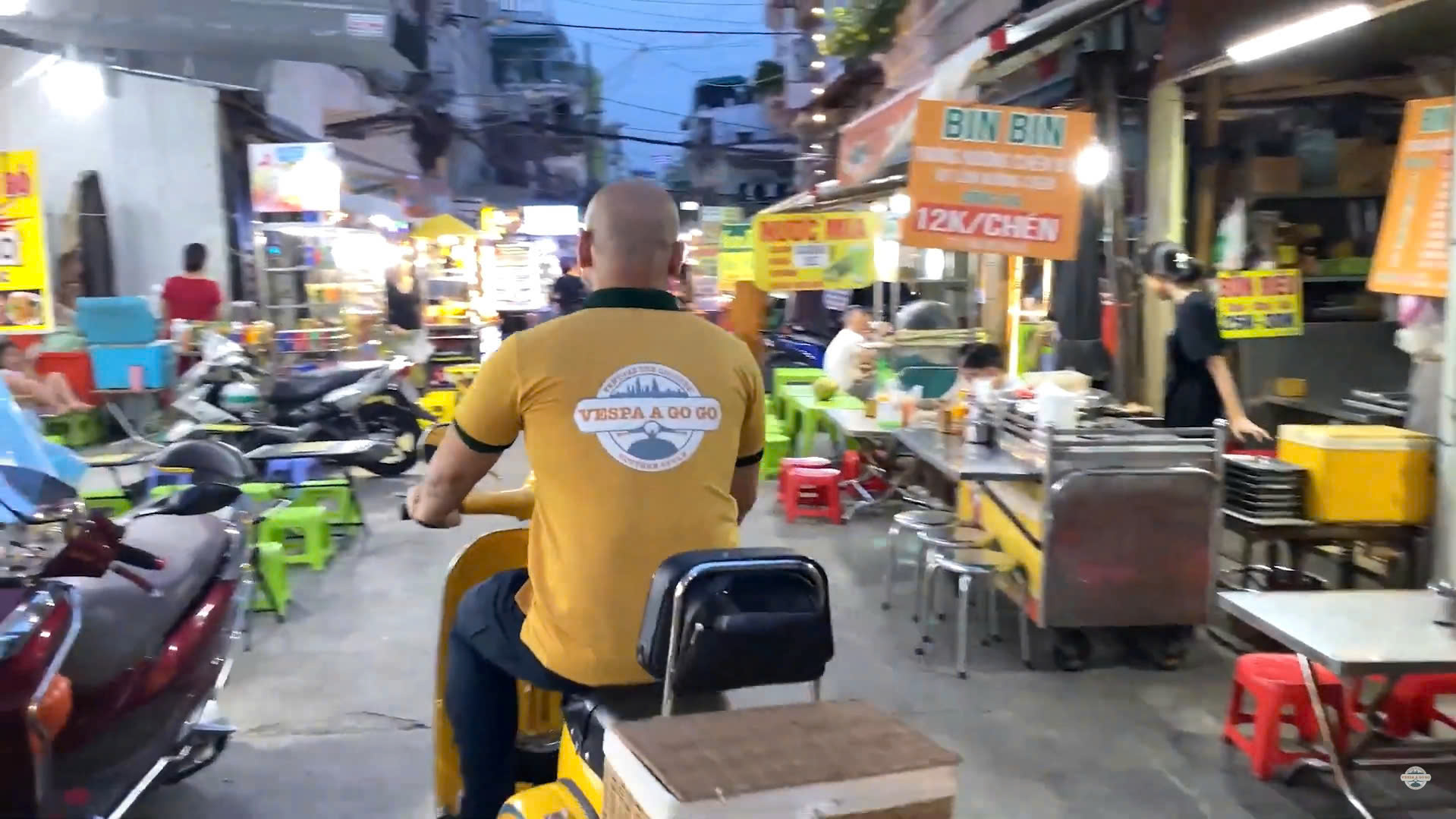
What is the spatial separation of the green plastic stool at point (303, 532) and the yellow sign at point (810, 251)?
4.33 meters

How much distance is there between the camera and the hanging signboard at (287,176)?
37.3ft

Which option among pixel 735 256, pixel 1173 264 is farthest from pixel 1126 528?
pixel 735 256

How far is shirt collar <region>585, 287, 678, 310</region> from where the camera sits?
89.9 inches

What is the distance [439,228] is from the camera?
62.1 ft

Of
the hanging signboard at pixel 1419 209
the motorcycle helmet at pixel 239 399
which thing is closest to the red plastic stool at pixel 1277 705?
the hanging signboard at pixel 1419 209

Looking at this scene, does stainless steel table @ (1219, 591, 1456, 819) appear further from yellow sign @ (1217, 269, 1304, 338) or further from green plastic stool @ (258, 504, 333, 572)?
green plastic stool @ (258, 504, 333, 572)

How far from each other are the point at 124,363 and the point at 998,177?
8.31 metres

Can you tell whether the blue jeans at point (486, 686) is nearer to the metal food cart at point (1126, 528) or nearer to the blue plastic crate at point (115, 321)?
the metal food cart at point (1126, 528)

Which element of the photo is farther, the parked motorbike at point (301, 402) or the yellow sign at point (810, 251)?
the yellow sign at point (810, 251)

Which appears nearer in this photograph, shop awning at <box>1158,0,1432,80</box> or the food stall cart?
the food stall cart

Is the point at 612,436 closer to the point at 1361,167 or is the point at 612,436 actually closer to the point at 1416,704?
the point at 1416,704

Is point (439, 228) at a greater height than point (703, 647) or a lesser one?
greater

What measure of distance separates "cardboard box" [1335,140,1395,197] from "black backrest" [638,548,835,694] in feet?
23.6

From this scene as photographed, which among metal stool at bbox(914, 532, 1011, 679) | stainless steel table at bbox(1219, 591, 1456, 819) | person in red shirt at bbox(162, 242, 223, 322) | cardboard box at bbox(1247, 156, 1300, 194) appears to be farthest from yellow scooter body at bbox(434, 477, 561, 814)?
person in red shirt at bbox(162, 242, 223, 322)
